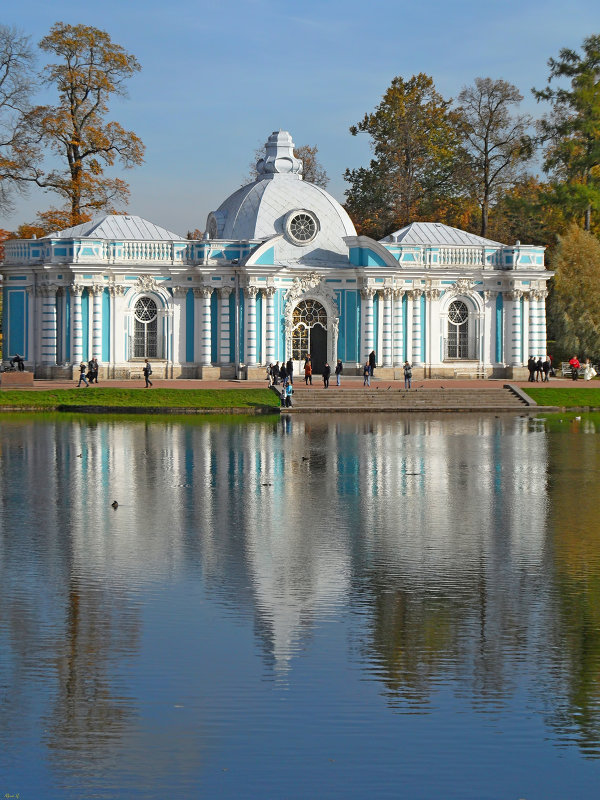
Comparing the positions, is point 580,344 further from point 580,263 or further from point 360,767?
point 360,767

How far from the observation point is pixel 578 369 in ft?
199

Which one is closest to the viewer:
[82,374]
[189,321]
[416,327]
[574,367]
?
[82,374]

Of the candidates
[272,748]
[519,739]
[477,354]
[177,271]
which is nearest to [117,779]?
[272,748]

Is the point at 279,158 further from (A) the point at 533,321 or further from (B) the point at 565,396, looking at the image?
(B) the point at 565,396

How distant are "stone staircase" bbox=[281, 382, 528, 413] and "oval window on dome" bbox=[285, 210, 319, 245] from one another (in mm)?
10707

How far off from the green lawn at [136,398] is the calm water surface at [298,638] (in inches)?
819

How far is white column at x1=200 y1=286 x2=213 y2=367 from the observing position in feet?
180

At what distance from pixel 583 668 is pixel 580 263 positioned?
56392 mm

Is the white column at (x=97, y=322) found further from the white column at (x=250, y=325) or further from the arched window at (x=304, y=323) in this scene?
the arched window at (x=304, y=323)

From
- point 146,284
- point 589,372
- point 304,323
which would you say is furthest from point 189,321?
point 589,372

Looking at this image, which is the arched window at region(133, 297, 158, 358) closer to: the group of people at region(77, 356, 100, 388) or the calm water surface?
the group of people at region(77, 356, 100, 388)

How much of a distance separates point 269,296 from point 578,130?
24.4 m

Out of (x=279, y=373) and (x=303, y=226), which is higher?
(x=303, y=226)

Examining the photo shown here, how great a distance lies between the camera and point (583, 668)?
35.2 feet
